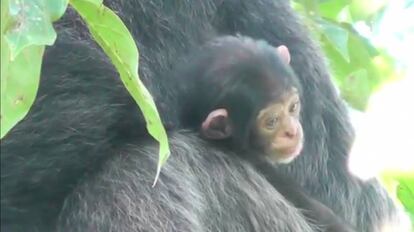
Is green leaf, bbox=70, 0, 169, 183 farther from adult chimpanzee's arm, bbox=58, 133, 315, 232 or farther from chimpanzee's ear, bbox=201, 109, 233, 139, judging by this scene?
chimpanzee's ear, bbox=201, 109, 233, 139

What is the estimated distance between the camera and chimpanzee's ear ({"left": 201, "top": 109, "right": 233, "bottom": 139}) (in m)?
2.35

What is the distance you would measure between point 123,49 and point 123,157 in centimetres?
84

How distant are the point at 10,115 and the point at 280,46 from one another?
4.81ft

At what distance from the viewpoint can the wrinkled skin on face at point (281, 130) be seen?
2.48m

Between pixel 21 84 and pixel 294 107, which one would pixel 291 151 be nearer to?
pixel 294 107

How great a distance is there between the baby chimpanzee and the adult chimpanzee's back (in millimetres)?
57

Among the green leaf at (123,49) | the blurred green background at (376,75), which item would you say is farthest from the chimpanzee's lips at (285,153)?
the green leaf at (123,49)

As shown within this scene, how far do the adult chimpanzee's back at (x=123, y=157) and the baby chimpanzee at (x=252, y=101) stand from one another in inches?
2.3

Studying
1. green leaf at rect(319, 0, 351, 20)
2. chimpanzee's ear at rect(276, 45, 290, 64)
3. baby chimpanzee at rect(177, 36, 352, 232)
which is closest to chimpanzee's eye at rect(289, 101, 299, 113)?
baby chimpanzee at rect(177, 36, 352, 232)

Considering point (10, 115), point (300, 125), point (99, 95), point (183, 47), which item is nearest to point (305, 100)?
point (300, 125)

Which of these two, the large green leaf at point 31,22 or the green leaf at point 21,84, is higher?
the large green leaf at point 31,22

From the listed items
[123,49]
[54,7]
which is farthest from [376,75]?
[54,7]

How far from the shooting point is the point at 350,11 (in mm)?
3311

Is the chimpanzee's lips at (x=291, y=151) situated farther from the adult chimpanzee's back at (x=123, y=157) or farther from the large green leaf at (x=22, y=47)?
the large green leaf at (x=22, y=47)
